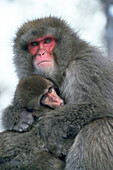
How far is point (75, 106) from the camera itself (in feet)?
14.5

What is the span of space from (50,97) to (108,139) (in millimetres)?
891

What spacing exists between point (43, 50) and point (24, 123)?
3.20 feet

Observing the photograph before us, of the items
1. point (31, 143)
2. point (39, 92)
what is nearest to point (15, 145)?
point (31, 143)

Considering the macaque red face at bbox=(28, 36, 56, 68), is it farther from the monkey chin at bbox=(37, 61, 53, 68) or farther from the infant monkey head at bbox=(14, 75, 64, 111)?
the infant monkey head at bbox=(14, 75, 64, 111)

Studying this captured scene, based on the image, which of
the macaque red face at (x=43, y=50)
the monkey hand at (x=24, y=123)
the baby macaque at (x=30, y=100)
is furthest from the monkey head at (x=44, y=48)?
the monkey hand at (x=24, y=123)

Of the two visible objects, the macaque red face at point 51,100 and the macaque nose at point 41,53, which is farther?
the macaque nose at point 41,53

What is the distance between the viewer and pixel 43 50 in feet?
16.0

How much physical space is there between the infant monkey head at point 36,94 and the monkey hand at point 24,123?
10 cm

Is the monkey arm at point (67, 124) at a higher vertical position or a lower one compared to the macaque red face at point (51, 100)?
lower

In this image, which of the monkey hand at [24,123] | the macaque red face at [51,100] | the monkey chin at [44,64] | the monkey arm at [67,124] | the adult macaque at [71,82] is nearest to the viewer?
the adult macaque at [71,82]

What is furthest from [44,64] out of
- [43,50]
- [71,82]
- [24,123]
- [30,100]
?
[24,123]

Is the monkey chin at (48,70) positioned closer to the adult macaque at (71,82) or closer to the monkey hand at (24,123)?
the adult macaque at (71,82)

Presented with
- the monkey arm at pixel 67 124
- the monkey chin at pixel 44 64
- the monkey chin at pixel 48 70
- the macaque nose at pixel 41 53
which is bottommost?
the monkey arm at pixel 67 124

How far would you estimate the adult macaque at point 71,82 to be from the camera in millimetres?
4172
